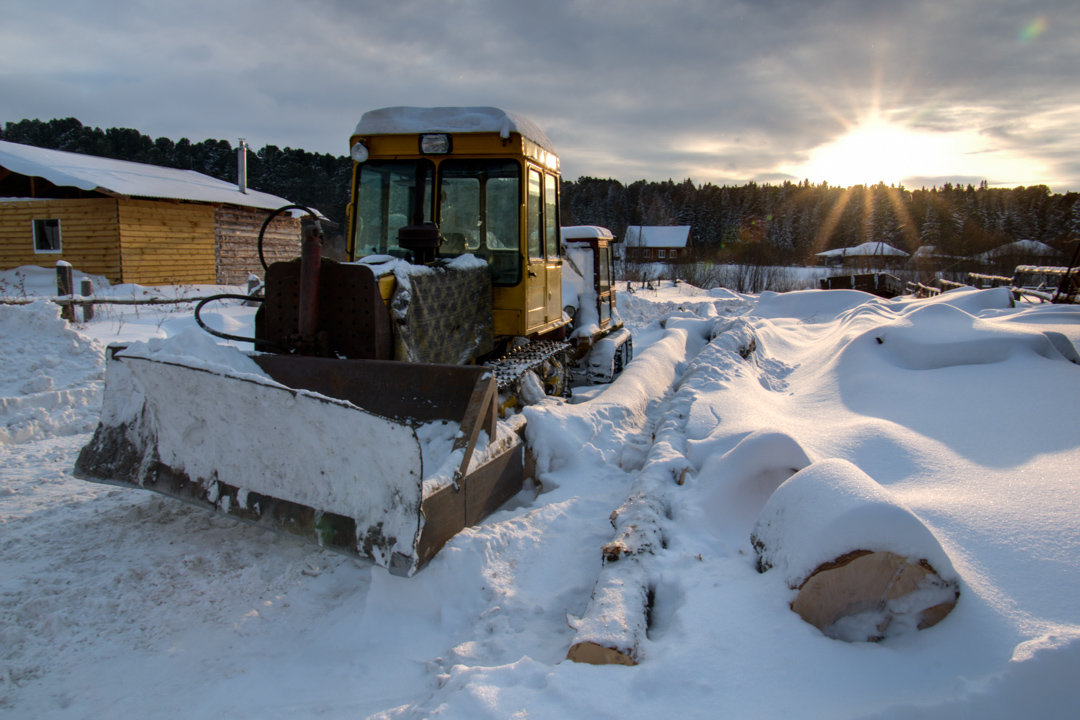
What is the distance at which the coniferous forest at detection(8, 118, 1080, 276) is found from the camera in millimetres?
53156

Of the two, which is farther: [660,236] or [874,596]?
[660,236]

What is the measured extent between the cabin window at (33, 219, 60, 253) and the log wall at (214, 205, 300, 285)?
4.74m

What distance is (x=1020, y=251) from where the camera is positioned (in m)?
51.8

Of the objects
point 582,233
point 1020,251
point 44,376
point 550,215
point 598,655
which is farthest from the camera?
point 1020,251

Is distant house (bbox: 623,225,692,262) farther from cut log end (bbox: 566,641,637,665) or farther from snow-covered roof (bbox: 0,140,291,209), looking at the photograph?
cut log end (bbox: 566,641,637,665)

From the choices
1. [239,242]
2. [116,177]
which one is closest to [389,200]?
[116,177]

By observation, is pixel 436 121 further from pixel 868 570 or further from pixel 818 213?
pixel 818 213

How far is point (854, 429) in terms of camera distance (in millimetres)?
4988

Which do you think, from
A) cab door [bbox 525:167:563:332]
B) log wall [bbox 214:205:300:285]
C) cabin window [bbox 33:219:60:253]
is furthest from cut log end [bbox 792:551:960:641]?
cabin window [bbox 33:219:60:253]

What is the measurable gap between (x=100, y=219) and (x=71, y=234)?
1261 millimetres

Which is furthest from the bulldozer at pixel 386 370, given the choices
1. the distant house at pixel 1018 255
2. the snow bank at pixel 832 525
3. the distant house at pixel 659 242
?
the distant house at pixel 659 242

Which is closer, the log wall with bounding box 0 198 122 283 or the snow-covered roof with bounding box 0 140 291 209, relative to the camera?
the snow-covered roof with bounding box 0 140 291 209

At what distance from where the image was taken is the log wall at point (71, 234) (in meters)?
20.0

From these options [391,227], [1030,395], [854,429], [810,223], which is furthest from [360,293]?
[810,223]
